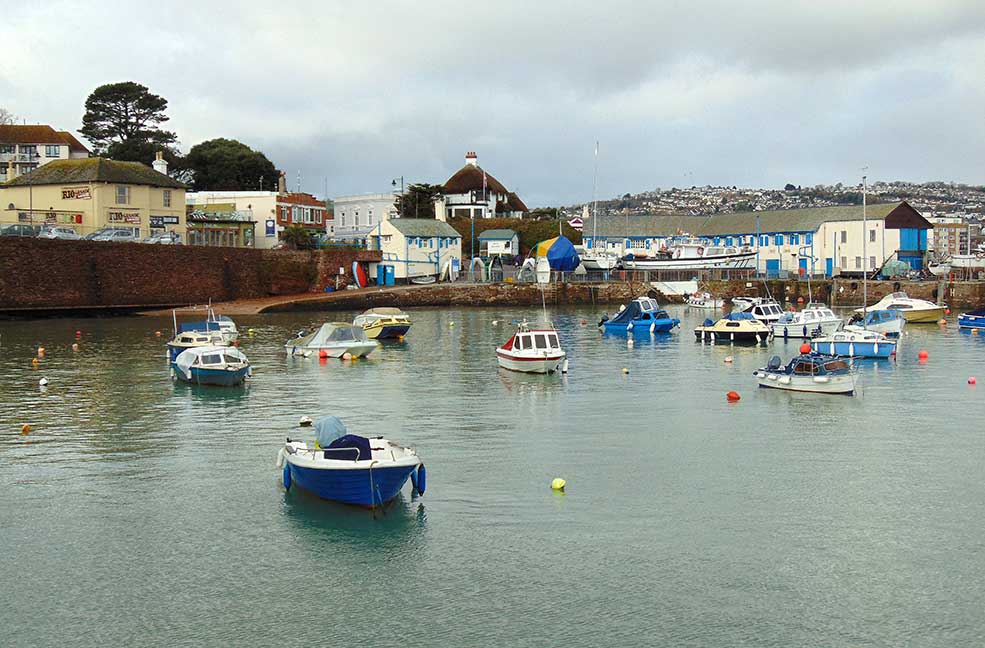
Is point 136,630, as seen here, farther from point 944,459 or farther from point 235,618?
point 944,459

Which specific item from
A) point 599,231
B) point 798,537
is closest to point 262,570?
point 798,537

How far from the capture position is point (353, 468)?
23.4 metres

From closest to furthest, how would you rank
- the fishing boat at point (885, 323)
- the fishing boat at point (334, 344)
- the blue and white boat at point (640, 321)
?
1. the fishing boat at point (334, 344)
2. the fishing boat at point (885, 323)
3. the blue and white boat at point (640, 321)

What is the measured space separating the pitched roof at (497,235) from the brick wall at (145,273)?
22.2 meters

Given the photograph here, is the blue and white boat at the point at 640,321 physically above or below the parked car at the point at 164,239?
below

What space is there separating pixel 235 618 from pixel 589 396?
25.5 meters

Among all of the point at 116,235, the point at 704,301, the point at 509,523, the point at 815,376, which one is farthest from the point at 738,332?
the point at 116,235

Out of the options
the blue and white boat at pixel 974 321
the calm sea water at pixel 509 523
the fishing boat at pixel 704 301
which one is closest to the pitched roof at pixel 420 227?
the fishing boat at pixel 704 301

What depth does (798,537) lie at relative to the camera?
2305 cm

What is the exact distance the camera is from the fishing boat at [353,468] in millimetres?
23516

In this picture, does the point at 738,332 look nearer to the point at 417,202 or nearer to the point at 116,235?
the point at 116,235

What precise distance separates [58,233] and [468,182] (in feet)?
235

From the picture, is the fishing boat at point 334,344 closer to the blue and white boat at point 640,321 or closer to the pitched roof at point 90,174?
the blue and white boat at point 640,321

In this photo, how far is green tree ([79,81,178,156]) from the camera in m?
135
